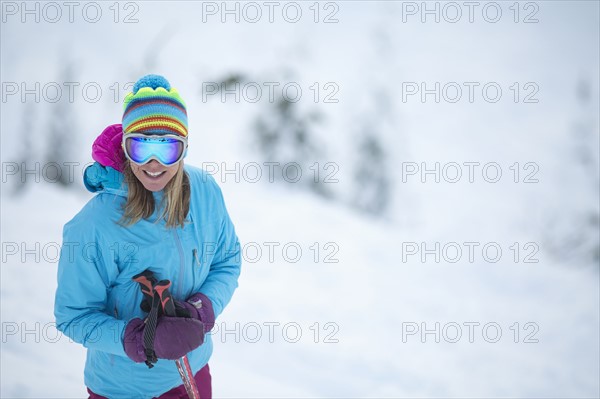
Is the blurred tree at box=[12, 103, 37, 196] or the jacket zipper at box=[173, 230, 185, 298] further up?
the blurred tree at box=[12, 103, 37, 196]

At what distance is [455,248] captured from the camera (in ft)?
20.1

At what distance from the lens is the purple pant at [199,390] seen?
71.4 inches

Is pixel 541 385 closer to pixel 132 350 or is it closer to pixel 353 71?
pixel 132 350

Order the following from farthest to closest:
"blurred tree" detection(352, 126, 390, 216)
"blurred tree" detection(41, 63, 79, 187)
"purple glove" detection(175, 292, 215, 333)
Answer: "blurred tree" detection(352, 126, 390, 216)
"blurred tree" detection(41, 63, 79, 187)
"purple glove" detection(175, 292, 215, 333)

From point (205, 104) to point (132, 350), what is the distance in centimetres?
772

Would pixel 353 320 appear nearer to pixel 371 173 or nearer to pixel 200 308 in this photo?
pixel 200 308

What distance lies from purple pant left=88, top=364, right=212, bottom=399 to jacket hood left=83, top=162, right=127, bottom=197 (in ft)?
2.48

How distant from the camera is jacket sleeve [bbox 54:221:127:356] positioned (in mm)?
1509

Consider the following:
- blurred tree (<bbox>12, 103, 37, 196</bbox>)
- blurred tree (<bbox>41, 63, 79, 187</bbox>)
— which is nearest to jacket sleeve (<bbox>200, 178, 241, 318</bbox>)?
blurred tree (<bbox>12, 103, 37, 196</bbox>)

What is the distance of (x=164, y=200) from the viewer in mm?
1673

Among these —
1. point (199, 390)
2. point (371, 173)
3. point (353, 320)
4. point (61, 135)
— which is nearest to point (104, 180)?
point (199, 390)

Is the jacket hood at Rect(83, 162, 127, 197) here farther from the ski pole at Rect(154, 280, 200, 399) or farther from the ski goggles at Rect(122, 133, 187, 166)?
the ski pole at Rect(154, 280, 200, 399)

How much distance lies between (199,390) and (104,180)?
36.6 inches

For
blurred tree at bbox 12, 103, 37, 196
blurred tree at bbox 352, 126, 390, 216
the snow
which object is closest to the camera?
the snow
